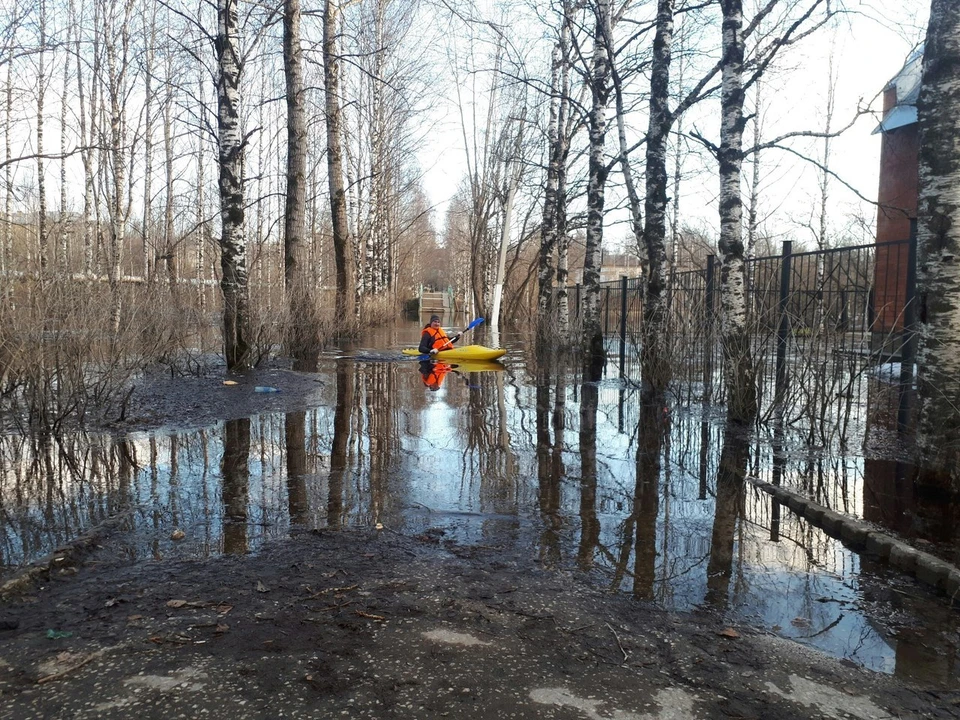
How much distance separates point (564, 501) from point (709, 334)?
442 cm

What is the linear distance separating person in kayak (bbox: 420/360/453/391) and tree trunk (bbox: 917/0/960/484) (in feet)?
25.4

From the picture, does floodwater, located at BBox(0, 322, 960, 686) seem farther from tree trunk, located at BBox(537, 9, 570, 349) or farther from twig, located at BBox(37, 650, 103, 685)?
tree trunk, located at BBox(537, 9, 570, 349)

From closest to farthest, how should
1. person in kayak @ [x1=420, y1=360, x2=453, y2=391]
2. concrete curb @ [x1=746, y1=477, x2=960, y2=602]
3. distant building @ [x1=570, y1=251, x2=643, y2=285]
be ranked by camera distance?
concrete curb @ [x1=746, y1=477, x2=960, y2=602], person in kayak @ [x1=420, y1=360, x2=453, y2=391], distant building @ [x1=570, y1=251, x2=643, y2=285]

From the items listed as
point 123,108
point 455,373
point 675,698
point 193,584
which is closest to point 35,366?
point 193,584

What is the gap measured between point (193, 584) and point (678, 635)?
7.88 feet

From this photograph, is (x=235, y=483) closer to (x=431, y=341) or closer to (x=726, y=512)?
(x=726, y=512)

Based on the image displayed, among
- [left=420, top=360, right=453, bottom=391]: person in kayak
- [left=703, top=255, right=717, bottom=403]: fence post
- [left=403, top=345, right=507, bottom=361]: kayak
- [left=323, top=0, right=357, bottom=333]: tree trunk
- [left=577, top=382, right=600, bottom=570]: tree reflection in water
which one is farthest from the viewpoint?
[left=323, top=0, right=357, bottom=333]: tree trunk

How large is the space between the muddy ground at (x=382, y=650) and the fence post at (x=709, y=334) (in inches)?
225

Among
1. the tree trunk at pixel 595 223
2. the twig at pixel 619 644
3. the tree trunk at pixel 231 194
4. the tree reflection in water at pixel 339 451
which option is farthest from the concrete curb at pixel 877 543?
the tree trunk at pixel 595 223

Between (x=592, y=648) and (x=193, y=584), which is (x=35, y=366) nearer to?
(x=193, y=584)

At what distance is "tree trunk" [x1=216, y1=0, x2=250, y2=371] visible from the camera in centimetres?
1090

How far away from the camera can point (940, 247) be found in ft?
16.8

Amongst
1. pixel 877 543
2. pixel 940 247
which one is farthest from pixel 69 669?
pixel 940 247

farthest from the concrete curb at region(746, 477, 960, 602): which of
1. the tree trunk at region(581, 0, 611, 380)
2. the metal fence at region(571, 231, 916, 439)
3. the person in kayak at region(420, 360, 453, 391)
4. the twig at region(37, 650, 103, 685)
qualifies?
the tree trunk at region(581, 0, 611, 380)
